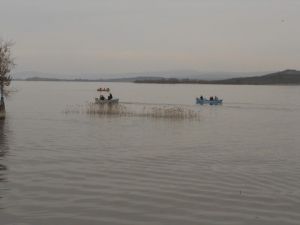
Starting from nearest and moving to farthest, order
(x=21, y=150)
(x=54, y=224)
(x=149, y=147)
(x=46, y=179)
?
(x=54, y=224)
(x=46, y=179)
(x=21, y=150)
(x=149, y=147)

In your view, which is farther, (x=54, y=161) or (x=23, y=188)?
(x=54, y=161)

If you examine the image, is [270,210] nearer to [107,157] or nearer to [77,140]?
[107,157]

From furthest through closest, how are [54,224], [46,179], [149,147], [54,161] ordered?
[149,147]
[54,161]
[46,179]
[54,224]

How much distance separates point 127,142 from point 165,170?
33.7ft

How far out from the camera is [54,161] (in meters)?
21.4

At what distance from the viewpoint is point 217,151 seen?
26234 mm

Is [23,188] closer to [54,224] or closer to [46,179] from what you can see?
[46,179]

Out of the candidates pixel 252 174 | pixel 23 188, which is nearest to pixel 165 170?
pixel 252 174

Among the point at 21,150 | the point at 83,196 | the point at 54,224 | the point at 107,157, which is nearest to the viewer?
the point at 54,224

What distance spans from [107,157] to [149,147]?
483 cm

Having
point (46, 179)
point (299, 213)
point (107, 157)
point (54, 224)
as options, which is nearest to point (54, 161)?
point (107, 157)

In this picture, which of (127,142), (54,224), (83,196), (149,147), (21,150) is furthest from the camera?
(127,142)

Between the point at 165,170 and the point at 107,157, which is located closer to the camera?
the point at 165,170

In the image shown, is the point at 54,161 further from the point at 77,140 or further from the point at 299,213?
Answer: the point at 299,213
